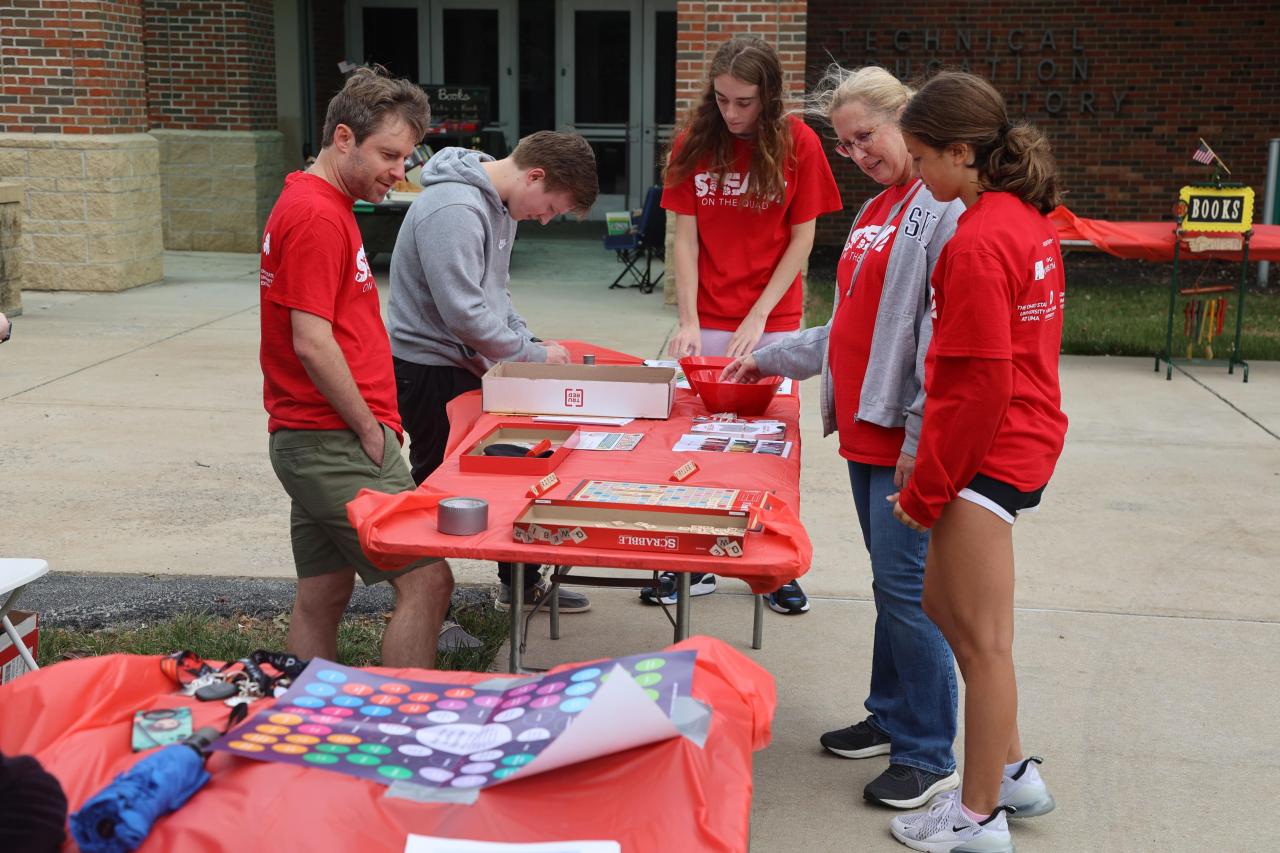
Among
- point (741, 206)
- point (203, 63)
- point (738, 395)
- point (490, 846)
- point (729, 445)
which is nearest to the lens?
point (490, 846)

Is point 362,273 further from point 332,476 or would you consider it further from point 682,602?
point 682,602

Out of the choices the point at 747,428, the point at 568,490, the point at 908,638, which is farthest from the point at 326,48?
the point at 908,638

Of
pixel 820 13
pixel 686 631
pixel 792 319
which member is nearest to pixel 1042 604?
pixel 792 319

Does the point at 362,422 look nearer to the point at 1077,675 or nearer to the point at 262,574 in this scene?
the point at 262,574

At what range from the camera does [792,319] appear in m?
4.60

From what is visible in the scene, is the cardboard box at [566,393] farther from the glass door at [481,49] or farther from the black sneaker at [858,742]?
the glass door at [481,49]

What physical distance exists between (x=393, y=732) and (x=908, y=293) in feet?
5.27

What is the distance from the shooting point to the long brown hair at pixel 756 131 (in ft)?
13.2

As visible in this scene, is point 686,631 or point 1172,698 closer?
point 686,631

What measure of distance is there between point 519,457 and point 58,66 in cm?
973

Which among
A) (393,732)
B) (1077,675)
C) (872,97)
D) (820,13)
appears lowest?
(1077,675)

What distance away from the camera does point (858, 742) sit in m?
3.68

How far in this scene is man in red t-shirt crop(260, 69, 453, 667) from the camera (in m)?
→ 3.10

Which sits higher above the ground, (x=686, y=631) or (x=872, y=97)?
(x=872, y=97)
